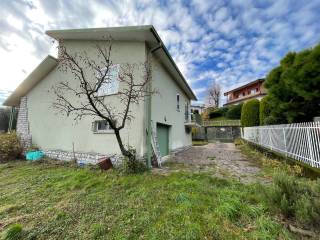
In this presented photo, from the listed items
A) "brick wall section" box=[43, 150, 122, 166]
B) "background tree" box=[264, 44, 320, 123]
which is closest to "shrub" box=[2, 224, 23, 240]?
"brick wall section" box=[43, 150, 122, 166]

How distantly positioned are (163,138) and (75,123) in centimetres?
476

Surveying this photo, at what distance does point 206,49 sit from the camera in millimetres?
11383

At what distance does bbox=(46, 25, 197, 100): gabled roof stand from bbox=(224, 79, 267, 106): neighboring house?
101 ft

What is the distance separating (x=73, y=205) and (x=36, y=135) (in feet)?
28.2

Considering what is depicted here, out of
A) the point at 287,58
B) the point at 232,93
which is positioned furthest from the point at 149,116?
the point at 232,93

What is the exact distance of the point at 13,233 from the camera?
8.76 ft

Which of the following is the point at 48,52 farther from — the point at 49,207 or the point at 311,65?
the point at 311,65

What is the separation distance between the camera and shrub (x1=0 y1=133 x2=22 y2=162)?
29.7 feet

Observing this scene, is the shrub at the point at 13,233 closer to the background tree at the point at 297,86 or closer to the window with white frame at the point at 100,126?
the window with white frame at the point at 100,126

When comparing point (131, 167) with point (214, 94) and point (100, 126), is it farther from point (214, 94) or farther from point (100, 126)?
point (214, 94)

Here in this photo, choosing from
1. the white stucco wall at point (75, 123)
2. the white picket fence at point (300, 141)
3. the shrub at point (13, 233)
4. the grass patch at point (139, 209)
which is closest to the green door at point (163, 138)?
the white stucco wall at point (75, 123)

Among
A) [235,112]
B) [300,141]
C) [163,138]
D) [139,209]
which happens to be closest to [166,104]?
[163,138]

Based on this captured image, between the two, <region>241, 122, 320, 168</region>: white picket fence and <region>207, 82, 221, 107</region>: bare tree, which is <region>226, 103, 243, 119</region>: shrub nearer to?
<region>207, 82, 221, 107</region>: bare tree

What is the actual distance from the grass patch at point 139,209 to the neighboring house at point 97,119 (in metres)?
2.20
